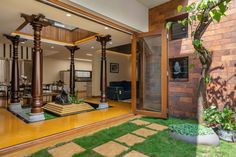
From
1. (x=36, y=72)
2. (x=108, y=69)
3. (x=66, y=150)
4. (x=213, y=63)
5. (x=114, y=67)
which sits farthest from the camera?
(x=114, y=67)

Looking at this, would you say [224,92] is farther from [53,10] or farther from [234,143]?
[53,10]

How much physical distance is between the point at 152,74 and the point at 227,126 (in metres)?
1.99

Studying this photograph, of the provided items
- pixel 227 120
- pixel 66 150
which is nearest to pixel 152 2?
pixel 227 120

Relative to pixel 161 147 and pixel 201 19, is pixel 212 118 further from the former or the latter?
pixel 201 19

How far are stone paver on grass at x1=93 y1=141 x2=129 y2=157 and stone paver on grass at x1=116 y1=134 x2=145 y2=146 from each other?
0.48ft

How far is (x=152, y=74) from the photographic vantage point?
160 inches

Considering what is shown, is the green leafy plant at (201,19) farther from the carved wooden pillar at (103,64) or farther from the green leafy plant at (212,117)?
the carved wooden pillar at (103,64)

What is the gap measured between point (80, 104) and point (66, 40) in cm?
280

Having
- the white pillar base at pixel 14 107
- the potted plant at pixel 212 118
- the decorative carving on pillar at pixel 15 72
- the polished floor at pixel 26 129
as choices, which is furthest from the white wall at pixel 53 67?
the potted plant at pixel 212 118

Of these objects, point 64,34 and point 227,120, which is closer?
point 227,120

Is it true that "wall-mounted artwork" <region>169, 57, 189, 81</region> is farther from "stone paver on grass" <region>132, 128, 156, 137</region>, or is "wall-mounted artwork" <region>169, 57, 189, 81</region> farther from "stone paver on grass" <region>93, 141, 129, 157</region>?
"stone paver on grass" <region>93, 141, 129, 157</region>

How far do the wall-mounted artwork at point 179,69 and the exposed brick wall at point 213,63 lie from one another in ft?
0.37

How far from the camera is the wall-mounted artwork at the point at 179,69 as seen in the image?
3814mm

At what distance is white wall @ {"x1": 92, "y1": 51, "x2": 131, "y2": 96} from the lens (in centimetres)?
814
